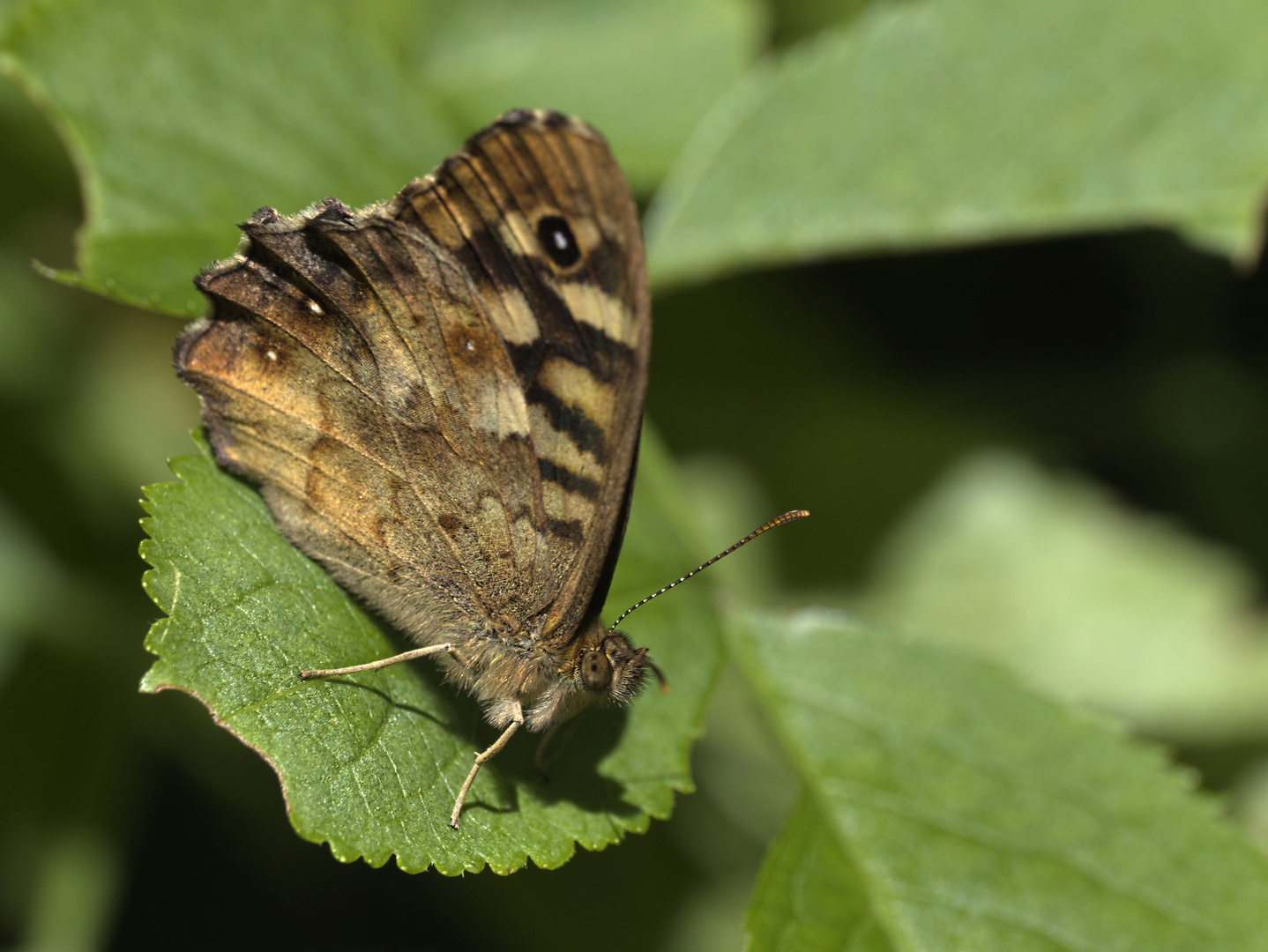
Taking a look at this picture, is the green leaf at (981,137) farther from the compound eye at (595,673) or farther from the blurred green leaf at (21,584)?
the blurred green leaf at (21,584)

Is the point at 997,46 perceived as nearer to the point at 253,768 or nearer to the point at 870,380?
the point at 870,380

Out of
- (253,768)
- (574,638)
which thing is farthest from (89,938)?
(574,638)

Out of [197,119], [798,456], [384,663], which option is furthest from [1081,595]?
[197,119]

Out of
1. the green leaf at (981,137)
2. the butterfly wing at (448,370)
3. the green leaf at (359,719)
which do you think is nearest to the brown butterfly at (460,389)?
the butterfly wing at (448,370)

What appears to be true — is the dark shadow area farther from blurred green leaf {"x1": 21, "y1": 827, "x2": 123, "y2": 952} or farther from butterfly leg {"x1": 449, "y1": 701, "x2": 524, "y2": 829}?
butterfly leg {"x1": 449, "y1": 701, "x2": 524, "y2": 829}

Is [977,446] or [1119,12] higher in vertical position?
[1119,12]
